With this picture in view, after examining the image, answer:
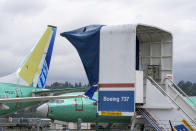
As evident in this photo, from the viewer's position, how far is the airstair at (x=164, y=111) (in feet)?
41.0

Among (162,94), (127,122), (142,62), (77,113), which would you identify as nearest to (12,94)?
(77,113)

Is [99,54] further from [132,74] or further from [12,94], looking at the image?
[12,94]

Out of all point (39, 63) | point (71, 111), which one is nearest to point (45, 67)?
point (39, 63)

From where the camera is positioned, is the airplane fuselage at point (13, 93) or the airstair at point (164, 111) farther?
the airplane fuselage at point (13, 93)

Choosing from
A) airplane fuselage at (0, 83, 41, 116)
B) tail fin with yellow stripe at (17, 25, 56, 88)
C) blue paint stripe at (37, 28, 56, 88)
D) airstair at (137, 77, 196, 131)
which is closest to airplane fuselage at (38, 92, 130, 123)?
airplane fuselage at (0, 83, 41, 116)

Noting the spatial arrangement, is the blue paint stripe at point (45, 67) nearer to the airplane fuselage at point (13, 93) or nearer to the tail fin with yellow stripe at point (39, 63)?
the tail fin with yellow stripe at point (39, 63)

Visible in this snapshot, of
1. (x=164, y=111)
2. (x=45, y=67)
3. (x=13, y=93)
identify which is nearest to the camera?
(x=164, y=111)

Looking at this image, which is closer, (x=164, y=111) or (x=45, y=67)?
(x=164, y=111)

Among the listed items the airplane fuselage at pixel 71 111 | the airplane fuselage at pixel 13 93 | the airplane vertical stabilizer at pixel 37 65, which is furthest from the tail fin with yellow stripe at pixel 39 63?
the airplane fuselage at pixel 71 111

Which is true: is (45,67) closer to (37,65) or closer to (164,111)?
(37,65)

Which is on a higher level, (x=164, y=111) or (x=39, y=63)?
(x=39, y=63)

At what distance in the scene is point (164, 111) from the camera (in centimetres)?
1273

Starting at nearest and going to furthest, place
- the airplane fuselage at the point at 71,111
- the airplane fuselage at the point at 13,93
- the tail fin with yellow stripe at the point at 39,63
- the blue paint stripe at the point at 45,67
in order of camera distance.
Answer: the airplane fuselage at the point at 13,93 < the airplane fuselage at the point at 71,111 < the tail fin with yellow stripe at the point at 39,63 < the blue paint stripe at the point at 45,67

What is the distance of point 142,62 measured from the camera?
15.1 m
